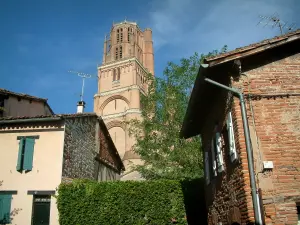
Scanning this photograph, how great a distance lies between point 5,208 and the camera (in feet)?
45.2

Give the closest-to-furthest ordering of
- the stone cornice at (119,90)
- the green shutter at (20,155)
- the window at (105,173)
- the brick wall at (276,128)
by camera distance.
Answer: the brick wall at (276,128), the green shutter at (20,155), the window at (105,173), the stone cornice at (119,90)

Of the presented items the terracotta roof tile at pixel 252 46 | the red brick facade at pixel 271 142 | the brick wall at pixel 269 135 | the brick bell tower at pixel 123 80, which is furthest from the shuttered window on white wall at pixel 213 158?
the brick bell tower at pixel 123 80

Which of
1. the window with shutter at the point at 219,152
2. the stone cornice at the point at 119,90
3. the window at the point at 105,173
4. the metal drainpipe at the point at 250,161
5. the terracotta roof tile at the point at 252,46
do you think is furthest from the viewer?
the stone cornice at the point at 119,90

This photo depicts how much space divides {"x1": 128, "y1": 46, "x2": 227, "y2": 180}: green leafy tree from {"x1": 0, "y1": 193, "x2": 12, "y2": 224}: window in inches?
416

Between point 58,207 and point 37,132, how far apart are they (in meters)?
3.75

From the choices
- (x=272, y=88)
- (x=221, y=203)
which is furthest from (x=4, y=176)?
(x=272, y=88)

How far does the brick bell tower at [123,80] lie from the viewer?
4834cm

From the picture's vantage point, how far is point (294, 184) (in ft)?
21.2

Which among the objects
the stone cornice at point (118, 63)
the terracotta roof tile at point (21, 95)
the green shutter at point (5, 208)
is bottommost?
the green shutter at point (5, 208)

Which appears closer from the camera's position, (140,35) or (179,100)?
(179,100)

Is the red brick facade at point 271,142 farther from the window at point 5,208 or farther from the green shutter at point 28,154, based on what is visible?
the window at point 5,208

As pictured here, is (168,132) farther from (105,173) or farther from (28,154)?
(28,154)

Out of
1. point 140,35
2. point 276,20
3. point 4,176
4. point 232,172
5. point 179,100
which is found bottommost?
point 232,172

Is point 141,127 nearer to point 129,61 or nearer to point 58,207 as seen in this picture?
point 58,207
